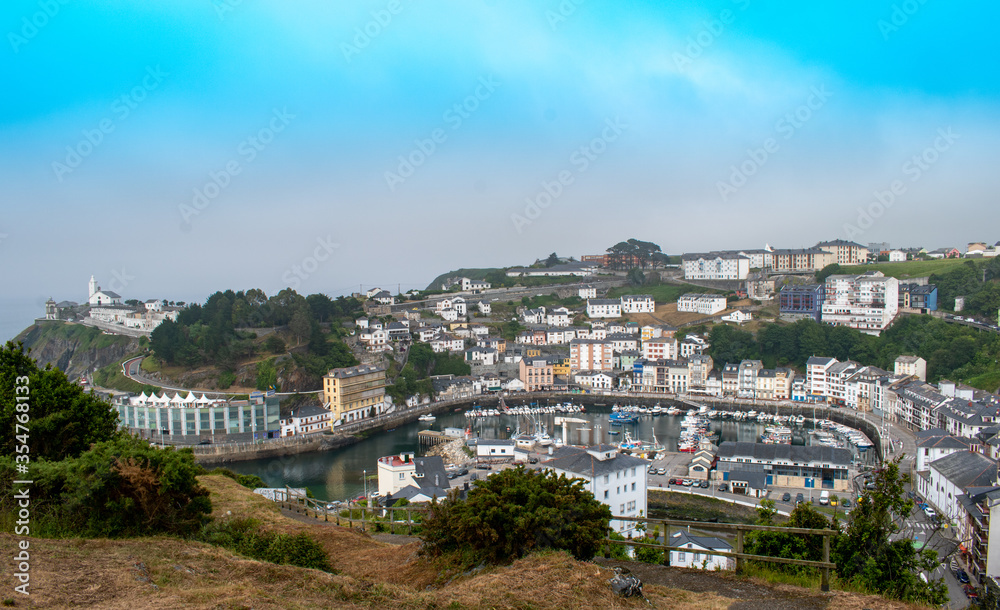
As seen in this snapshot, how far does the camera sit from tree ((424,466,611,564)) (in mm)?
2584

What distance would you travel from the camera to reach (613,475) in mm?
8828

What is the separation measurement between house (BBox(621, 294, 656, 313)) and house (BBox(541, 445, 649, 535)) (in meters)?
22.5

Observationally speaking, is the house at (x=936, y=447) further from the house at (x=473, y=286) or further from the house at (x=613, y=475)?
the house at (x=473, y=286)

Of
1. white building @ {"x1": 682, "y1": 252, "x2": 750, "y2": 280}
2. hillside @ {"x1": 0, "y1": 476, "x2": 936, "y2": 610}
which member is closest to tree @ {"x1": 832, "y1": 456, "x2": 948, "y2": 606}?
hillside @ {"x1": 0, "y1": 476, "x2": 936, "y2": 610}

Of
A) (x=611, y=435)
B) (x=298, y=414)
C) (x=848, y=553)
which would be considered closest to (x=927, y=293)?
(x=611, y=435)

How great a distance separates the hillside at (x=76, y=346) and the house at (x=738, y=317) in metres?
24.4

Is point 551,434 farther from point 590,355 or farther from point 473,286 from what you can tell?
point 473,286

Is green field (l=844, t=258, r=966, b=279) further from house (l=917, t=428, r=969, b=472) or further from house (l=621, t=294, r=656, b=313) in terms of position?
house (l=917, t=428, r=969, b=472)

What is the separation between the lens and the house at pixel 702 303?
29.0 m

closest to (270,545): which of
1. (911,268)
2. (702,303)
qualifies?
(702,303)

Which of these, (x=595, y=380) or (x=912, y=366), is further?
(x=595, y=380)

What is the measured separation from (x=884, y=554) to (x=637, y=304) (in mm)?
29317

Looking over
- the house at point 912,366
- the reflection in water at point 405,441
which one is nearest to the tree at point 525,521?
the reflection in water at point 405,441

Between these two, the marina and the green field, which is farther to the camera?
the green field
